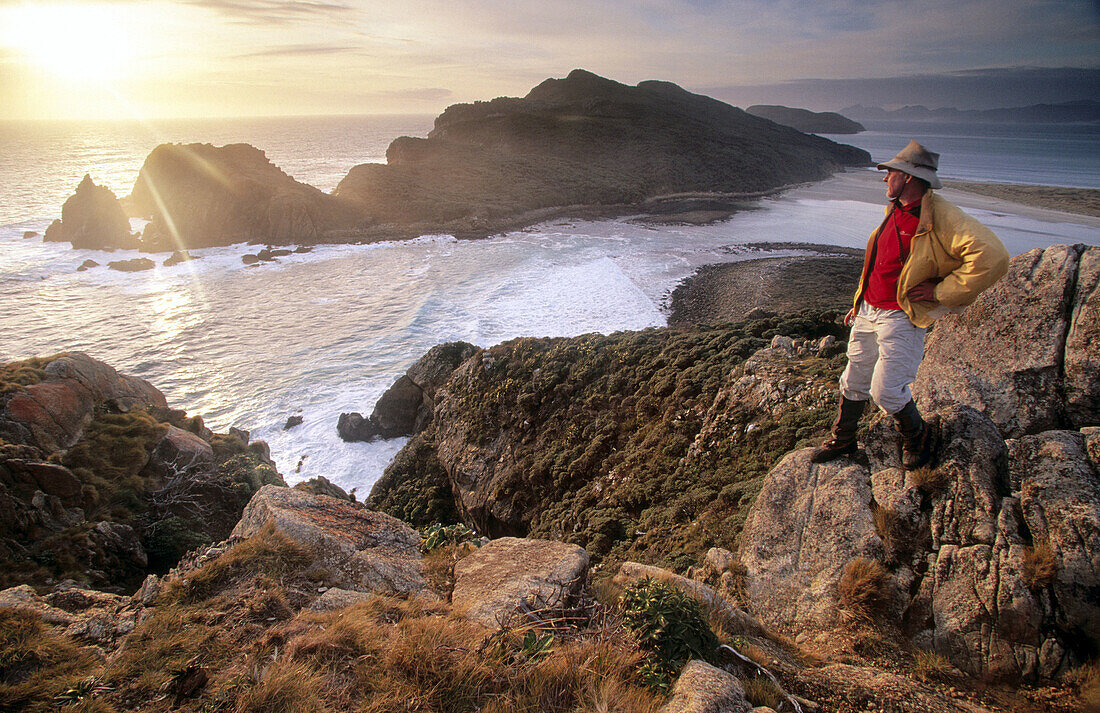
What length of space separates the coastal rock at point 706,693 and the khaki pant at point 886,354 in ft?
7.68

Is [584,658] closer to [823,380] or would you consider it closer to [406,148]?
[823,380]

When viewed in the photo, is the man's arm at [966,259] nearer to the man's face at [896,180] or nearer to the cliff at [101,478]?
the man's face at [896,180]

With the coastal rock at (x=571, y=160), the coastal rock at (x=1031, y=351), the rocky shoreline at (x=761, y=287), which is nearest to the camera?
the coastal rock at (x=1031, y=351)

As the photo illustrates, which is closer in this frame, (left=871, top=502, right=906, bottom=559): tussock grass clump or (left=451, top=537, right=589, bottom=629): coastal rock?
(left=451, top=537, right=589, bottom=629): coastal rock

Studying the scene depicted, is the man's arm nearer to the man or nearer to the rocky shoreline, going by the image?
the man

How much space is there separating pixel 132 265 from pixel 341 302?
74.4ft

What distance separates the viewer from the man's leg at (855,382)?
155 inches

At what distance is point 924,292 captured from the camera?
3.42 meters

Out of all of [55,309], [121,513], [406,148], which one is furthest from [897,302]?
[406,148]

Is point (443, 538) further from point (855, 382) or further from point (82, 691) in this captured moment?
point (855, 382)

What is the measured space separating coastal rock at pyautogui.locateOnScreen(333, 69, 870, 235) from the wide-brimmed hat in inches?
1913

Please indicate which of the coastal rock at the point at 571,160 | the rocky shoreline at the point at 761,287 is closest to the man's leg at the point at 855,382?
the rocky shoreline at the point at 761,287

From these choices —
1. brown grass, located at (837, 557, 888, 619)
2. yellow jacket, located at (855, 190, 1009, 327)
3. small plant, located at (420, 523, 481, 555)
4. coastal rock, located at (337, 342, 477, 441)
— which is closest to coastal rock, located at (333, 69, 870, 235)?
coastal rock, located at (337, 342, 477, 441)

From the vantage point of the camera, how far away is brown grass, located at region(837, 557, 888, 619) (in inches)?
143
